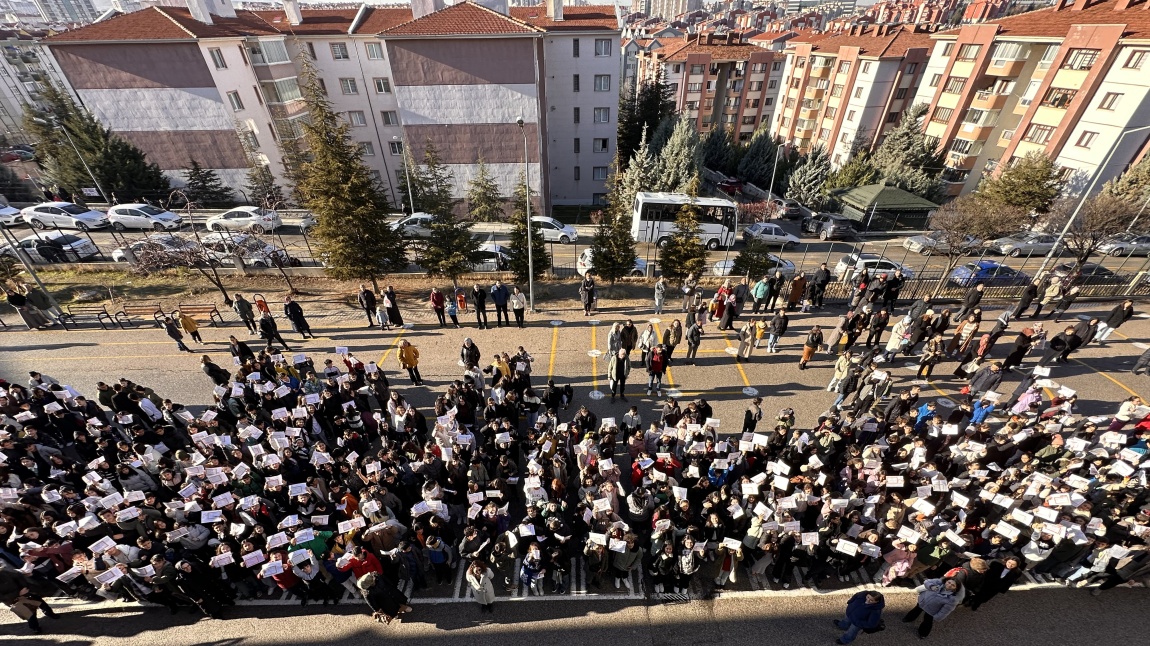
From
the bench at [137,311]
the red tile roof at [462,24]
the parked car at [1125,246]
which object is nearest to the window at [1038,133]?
the parked car at [1125,246]

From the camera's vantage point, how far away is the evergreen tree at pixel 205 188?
32906mm

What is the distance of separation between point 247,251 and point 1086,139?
164 ft

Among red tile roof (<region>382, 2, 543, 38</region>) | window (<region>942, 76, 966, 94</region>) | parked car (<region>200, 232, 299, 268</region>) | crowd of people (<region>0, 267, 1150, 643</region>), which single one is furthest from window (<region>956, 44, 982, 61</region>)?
parked car (<region>200, 232, 299, 268</region>)

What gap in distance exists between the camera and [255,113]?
34312 mm

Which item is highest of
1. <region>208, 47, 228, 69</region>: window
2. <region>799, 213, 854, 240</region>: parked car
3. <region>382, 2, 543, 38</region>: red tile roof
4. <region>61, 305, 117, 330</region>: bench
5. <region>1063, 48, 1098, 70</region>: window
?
<region>382, 2, 543, 38</region>: red tile roof

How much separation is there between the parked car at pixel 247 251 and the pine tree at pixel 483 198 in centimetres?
1238

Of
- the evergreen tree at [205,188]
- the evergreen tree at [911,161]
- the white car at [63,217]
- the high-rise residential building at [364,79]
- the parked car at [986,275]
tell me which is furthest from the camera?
the evergreen tree at [911,161]

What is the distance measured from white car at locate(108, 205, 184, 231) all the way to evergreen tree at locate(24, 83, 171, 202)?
479 centimetres

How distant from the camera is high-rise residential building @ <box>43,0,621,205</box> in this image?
3019cm

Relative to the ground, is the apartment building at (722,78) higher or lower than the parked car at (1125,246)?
higher

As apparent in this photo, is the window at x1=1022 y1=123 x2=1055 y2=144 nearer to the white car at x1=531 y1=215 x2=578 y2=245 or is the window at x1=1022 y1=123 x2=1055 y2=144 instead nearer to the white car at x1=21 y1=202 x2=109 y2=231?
the white car at x1=531 y1=215 x2=578 y2=245

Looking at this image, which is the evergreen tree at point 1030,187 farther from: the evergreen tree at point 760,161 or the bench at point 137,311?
the bench at point 137,311

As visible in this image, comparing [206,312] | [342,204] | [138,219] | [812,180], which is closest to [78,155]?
[138,219]

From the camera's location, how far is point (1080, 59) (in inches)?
1147
